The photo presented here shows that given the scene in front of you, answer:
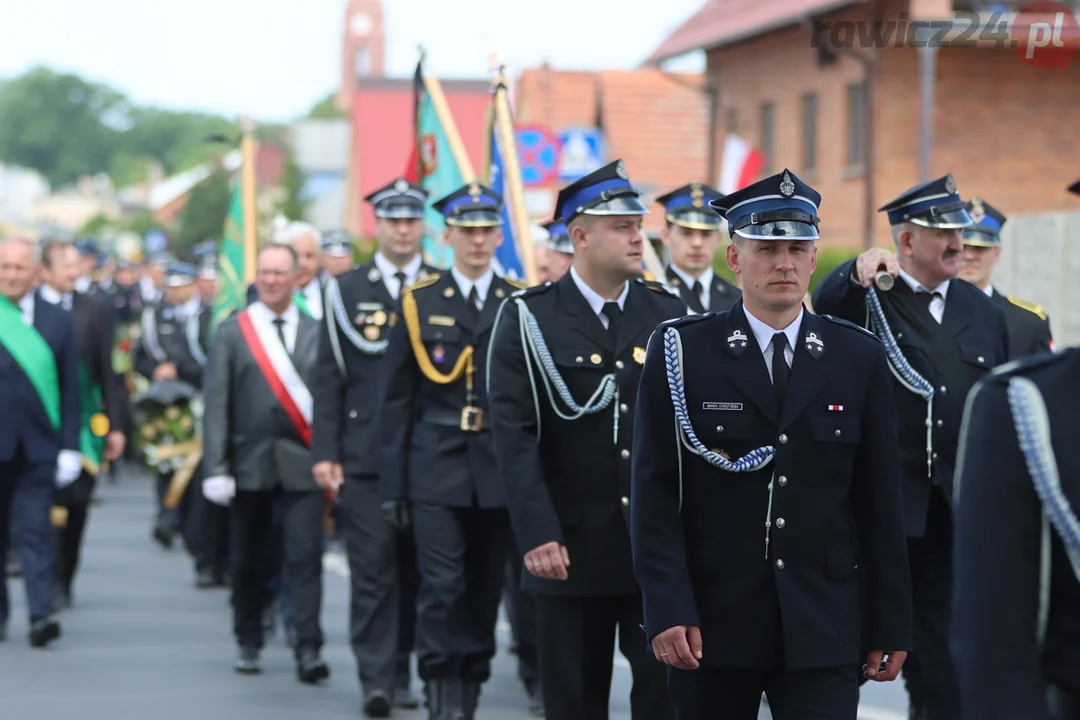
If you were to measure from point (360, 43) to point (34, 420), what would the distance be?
15411 cm

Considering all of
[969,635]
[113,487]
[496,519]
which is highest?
[969,635]

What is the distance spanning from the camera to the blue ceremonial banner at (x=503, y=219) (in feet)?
36.6

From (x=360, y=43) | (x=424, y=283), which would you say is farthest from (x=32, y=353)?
(x=360, y=43)

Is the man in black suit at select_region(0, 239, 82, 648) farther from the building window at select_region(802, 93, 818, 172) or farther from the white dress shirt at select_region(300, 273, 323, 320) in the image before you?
the building window at select_region(802, 93, 818, 172)

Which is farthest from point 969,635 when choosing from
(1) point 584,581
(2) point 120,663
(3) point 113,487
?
(3) point 113,487

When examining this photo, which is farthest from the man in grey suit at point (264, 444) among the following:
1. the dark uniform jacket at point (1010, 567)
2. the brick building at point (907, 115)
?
the brick building at point (907, 115)

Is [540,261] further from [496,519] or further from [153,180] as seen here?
[153,180]

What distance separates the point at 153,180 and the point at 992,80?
167014 millimetres

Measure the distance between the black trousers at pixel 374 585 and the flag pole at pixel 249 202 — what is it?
5701 millimetres

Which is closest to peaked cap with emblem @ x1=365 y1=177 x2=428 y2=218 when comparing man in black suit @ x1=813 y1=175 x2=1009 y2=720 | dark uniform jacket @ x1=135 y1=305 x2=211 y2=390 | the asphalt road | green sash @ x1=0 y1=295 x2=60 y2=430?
the asphalt road

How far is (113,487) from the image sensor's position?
80.4 ft

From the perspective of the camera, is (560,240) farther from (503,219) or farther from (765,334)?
(765,334)

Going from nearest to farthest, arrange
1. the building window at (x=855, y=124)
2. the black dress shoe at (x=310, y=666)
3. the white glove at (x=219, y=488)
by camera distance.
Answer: the black dress shoe at (x=310, y=666)
the white glove at (x=219, y=488)
the building window at (x=855, y=124)

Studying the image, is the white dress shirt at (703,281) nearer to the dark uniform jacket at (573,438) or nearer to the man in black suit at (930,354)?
the man in black suit at (930,354)
